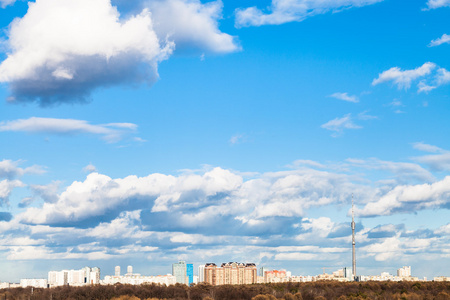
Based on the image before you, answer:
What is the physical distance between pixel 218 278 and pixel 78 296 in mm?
111792

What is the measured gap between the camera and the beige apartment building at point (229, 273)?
167 meters

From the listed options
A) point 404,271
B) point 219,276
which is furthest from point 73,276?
A: point 404,271

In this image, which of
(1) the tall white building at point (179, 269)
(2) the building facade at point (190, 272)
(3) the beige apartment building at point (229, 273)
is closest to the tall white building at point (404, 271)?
(3) the beige apartment building at point (229, 273)

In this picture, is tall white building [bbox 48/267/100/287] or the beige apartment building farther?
the beige apartment building

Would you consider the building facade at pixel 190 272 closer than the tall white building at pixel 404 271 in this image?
Yes

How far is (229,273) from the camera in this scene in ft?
554

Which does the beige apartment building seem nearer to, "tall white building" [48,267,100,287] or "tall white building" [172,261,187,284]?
"tall white building" [172,261,187,284]

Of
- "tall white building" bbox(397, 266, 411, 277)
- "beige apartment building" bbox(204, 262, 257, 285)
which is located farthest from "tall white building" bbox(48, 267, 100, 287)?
"tall white building" bbox(397, 266, 411, 277)

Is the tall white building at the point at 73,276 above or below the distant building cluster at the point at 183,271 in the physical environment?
above

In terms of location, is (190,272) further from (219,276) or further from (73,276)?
(73,276)

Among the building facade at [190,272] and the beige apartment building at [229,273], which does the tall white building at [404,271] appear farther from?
the building facade at [190,272]

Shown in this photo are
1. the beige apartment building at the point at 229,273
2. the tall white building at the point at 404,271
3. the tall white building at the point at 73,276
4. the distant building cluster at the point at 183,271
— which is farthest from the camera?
the tall white building at the point at 404,271

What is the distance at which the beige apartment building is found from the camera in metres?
167

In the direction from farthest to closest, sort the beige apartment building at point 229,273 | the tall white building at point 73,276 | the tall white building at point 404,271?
1. the tall white building at point 404,271
2. the beige apartment building at point 229,273
3. the tall white building at point 73,276
